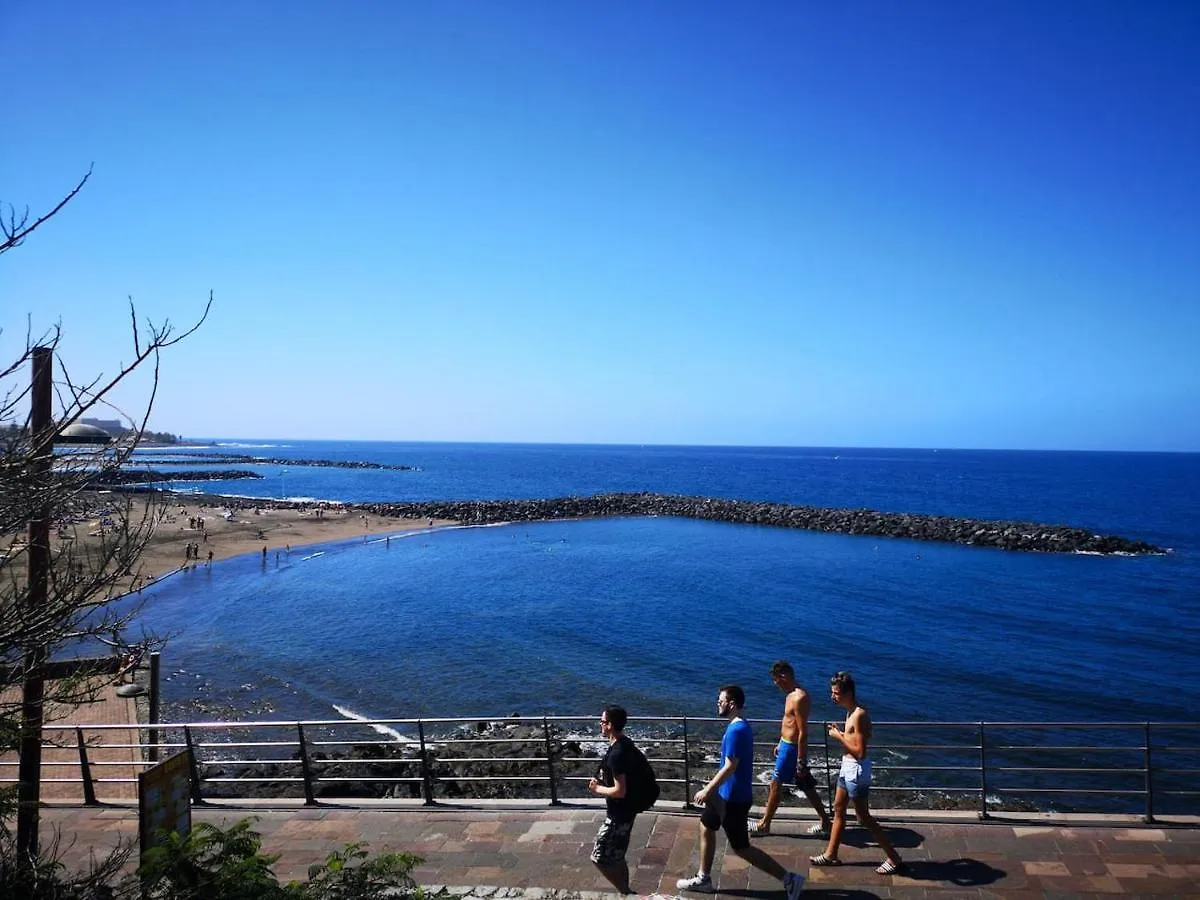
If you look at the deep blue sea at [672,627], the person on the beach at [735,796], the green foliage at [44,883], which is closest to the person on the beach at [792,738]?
the person on the beach at [735,796]

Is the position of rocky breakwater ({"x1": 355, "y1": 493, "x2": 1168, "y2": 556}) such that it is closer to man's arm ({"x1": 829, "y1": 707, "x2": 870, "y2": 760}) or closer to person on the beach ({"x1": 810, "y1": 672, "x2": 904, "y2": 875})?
person on the beach ({"x1": 810, "y1": 672, "x2": 904, "y2": 875})

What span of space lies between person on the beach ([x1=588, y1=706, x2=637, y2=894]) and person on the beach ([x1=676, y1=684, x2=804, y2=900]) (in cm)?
71

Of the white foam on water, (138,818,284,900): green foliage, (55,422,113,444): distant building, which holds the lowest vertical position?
the white foam on water

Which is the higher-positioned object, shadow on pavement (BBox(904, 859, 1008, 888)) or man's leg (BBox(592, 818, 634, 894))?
man's leg (BBox(592, 818, 634, 894))

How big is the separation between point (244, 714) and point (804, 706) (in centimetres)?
1605

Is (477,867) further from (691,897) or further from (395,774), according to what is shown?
(395,774)

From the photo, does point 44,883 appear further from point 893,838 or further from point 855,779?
point 893,838

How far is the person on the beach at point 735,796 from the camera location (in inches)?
234

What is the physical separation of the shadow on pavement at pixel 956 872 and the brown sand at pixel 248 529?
3848 centimetres

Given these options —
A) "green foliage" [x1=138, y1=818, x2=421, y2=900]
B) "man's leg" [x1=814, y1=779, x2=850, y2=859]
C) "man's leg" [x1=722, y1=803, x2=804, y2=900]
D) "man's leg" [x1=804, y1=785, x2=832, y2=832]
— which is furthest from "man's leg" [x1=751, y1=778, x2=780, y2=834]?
"green foliage" [x1=138, y1=818, x2=421, y2=900]

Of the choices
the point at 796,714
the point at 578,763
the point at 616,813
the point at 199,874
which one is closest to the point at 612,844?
the point at 616,813

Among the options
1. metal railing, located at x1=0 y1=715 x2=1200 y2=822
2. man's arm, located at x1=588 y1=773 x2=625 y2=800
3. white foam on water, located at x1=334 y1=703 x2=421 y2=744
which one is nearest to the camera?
man's arm, located at x1=588 y1=773 x2=625 y2=800

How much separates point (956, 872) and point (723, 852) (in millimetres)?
1925

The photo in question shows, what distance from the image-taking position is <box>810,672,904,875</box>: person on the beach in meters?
6.50
